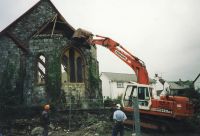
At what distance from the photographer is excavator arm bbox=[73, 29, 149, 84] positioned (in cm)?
2141

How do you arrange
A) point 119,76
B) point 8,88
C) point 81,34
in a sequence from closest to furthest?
point 81,34
point 8,88
point 119,76

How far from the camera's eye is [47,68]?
956 inches

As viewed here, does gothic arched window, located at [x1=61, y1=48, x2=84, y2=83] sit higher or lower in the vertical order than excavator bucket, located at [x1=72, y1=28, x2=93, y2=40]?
lower

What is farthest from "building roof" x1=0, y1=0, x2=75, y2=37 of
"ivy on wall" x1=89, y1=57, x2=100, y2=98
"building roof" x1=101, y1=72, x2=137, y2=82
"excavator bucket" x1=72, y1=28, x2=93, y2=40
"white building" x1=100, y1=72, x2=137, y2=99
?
"building roof" x1=101, y1=72, x2=137, y2=82

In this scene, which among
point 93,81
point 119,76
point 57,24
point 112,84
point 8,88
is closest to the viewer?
point 8,88

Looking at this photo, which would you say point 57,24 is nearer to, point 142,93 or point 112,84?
point 142,93

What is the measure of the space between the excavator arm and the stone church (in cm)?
155

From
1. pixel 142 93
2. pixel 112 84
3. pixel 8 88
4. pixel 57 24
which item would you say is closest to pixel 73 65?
pixel 57 24

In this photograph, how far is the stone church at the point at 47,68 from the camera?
23969 millimetres

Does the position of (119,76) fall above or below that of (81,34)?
below

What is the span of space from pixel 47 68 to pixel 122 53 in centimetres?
582

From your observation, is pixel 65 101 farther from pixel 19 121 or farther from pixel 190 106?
pixel 190 106

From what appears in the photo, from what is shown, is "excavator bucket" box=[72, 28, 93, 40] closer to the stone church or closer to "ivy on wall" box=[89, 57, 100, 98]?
the stone church

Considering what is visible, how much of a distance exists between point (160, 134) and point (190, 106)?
2908mm
